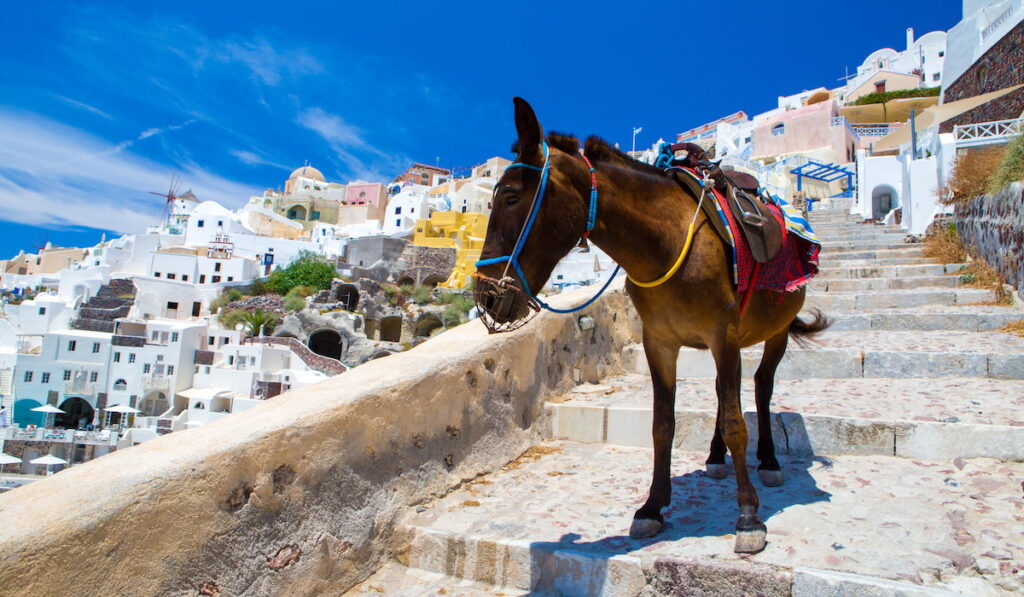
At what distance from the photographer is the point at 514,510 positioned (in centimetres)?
311

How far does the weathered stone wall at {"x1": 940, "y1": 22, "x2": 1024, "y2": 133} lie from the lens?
20.3m

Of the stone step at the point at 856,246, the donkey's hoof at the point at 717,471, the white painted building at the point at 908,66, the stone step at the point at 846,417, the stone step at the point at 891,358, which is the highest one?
the white painted building at the point at 908,66

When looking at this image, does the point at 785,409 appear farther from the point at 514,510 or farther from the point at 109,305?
the point at 109,305

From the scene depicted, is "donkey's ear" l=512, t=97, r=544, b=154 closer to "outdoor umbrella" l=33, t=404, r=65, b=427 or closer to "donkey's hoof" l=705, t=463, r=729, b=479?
"donkey's hoof" l=705, t=463, r=729, b=479

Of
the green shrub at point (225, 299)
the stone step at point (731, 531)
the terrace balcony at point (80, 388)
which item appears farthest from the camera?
the green shrub at point (225, 299)

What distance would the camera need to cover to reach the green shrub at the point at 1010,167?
6980mm

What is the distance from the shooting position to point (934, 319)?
633 cm

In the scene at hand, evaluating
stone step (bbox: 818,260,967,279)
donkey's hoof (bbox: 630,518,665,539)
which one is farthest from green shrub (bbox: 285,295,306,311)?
donkey's hoof (bbox: 630,518,665,539)

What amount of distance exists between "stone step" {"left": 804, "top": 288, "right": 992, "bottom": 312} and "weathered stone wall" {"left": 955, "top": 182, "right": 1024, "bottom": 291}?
41 centimetres

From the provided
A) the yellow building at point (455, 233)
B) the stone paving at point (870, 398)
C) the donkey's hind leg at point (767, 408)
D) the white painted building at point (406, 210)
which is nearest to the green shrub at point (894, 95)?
the yellow building at point (455, 233)

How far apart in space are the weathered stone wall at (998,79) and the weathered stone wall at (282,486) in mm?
23422

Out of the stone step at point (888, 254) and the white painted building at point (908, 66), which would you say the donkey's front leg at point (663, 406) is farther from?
the white painted building at point (908, 66)

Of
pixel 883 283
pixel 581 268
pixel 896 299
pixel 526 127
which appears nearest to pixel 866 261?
pixel 883 283

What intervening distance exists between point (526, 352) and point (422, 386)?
1.23 meters
